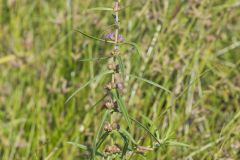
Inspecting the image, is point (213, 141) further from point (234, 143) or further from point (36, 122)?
point (36, 122)

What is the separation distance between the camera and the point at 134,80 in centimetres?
233

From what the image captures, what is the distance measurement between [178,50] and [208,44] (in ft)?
0.53

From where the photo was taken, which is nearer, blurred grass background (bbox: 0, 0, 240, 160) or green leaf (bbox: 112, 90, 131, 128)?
green leaf (bbox: 112, 90, 131, 128)

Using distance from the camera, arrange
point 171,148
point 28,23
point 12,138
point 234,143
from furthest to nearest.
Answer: point 28,23, point 12,138, point 171,148, point 234,143

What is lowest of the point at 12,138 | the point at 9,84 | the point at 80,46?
the point at 12,138

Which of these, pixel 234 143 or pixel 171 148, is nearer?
pixel 234 143

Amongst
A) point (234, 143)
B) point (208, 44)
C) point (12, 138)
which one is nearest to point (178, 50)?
point (208, 44)

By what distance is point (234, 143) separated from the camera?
185 cm

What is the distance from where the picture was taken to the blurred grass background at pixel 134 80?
2.09 meters

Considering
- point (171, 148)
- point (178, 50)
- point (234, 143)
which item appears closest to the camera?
point (234, 143)

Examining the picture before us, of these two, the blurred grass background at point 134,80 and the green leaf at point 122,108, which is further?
the blurred grass background at point 134,80

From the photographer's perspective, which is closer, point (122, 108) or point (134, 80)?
point (122, 108)

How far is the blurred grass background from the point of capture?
2.09 metres

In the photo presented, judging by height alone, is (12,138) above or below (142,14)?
below
